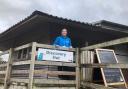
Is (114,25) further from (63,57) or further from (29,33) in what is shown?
(63,57)

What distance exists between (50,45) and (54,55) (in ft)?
1.10

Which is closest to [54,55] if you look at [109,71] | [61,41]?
[61,41]

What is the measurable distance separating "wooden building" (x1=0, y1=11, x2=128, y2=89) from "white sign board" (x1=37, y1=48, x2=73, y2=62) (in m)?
0.13

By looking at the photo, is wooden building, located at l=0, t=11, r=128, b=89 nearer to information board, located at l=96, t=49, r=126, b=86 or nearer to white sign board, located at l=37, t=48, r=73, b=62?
white sign board, located at l=37, t=48, r=73, b=62

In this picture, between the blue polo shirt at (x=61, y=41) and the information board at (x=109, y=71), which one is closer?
the information board at (x=109, y=71)

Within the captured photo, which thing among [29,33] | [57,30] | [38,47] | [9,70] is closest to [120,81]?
[38,47]

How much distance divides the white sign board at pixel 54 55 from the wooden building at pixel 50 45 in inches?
5.2

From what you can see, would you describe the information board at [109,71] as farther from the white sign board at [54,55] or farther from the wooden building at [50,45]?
the white sign board at [54,55]

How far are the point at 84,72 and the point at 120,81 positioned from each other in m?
1.27

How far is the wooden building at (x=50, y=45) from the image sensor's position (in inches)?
255

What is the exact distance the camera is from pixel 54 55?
6.74 meters

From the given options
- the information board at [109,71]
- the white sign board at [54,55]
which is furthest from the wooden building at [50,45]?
the information board at [109,71]

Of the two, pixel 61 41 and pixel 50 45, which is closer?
pixel 50 45

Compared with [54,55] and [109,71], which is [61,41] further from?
[109,71]
